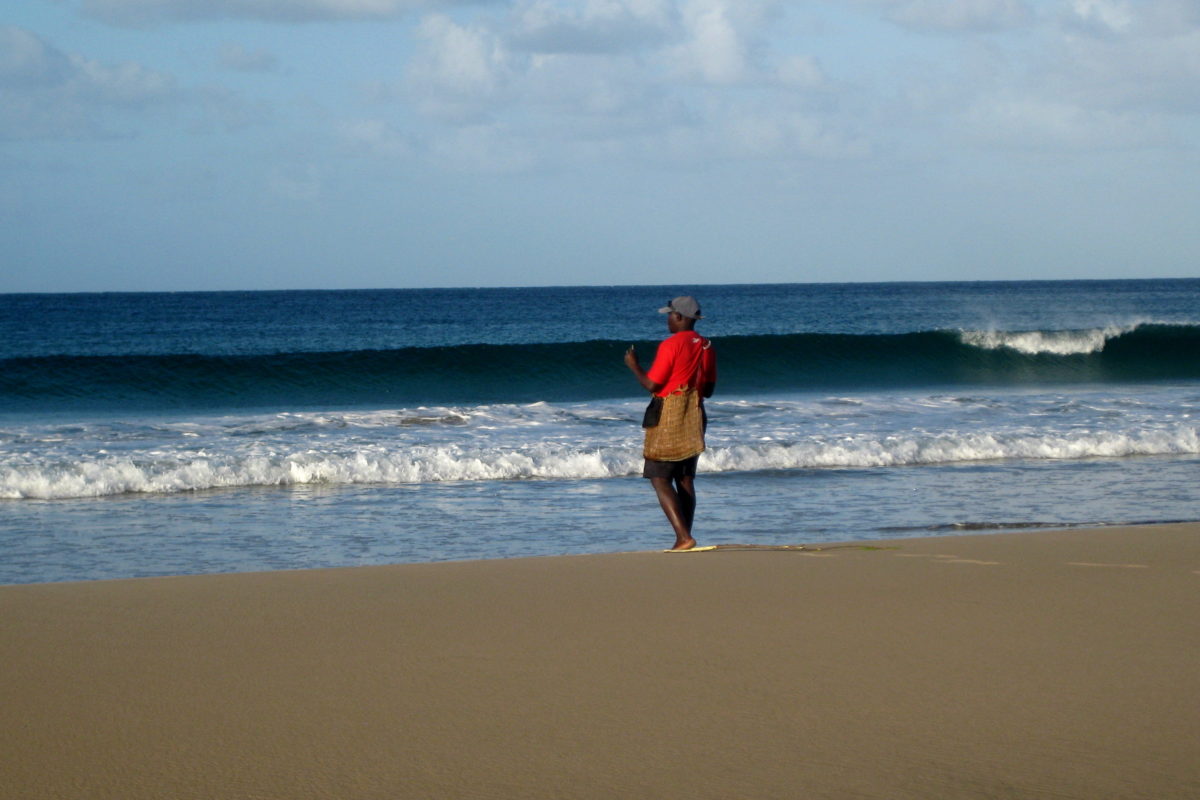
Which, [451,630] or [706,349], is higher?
[706,349]

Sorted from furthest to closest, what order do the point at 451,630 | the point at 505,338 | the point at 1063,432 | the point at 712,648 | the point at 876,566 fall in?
1. the point at 505,338
2. the point at 1063,432
3. the point at 876,566
4. the point at 451,630
5. the point at 712,648

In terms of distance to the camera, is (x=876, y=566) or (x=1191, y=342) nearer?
(x=876, y=566)

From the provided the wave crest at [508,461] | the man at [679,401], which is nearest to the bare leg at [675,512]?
the man at [679,401]

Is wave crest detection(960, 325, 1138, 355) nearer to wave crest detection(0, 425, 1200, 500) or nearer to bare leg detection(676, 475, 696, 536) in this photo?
wave crest detection(0, 425, 1200, 500)

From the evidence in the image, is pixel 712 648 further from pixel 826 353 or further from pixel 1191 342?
pixel 1191 342

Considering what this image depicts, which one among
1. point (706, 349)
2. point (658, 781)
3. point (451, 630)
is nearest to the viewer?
point (658, 781)

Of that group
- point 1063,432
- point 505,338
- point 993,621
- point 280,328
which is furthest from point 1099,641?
point 280,328

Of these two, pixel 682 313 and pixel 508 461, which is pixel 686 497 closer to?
pixel 682 313

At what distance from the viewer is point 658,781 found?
116 inches

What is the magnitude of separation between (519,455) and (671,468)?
16.1 ft

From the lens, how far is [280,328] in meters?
44.8

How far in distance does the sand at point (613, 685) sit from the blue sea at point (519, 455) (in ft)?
6.75

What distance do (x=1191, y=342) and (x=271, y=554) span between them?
27.8 meters

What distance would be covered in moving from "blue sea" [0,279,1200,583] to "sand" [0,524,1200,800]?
206cm
